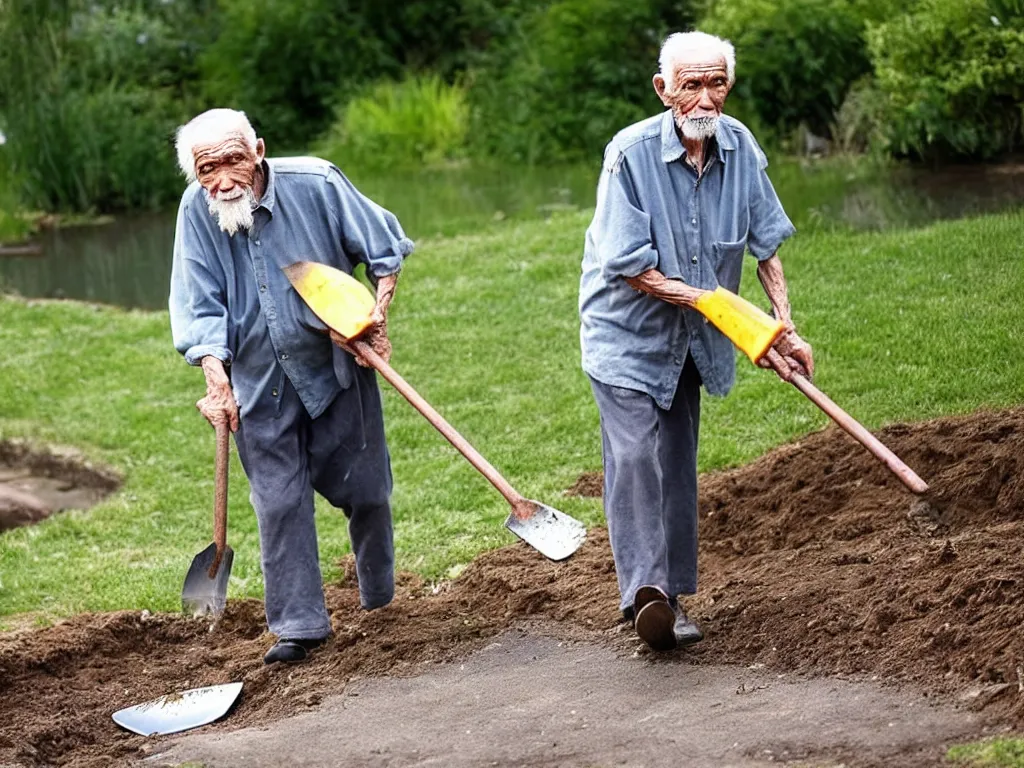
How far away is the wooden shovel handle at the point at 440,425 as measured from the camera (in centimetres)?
552

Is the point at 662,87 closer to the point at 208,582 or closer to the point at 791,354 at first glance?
the point at 791,354

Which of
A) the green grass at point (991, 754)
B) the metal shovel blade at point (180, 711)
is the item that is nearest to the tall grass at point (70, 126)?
the metal shovel blade at point (180, 711)

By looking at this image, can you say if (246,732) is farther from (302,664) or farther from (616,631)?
(616,631)

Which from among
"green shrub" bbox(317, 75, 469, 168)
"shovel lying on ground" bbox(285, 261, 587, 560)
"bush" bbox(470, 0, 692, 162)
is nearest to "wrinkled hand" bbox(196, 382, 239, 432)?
"shovel lying on ground" bbox(285, 261, 587, 560)

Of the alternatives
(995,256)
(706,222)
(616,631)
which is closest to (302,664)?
(616,631)

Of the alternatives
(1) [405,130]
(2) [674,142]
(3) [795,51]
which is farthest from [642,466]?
(1) [405,130]

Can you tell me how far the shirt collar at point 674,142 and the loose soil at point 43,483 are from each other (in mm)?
4776

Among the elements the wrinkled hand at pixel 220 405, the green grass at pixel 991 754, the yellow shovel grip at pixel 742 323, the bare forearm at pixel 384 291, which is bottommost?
the green grass at pixel 991 754

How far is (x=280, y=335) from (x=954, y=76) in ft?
23.6

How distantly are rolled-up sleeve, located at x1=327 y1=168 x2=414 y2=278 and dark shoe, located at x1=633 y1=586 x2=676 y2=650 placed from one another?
1.44 m

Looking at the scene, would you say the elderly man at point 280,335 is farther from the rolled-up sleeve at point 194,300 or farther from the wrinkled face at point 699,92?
the wrinkled face at point 699,92

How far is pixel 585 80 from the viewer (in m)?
16.1

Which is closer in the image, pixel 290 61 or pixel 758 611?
pixel 758 611

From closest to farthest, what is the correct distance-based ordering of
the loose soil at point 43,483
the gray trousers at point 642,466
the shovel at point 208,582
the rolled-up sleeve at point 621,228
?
1. the rolled-up sleeve at point 621,228
2. the gray trousers at point 642,466
3. the shovel at point 208,582
4. the loose soil at point 43,483
